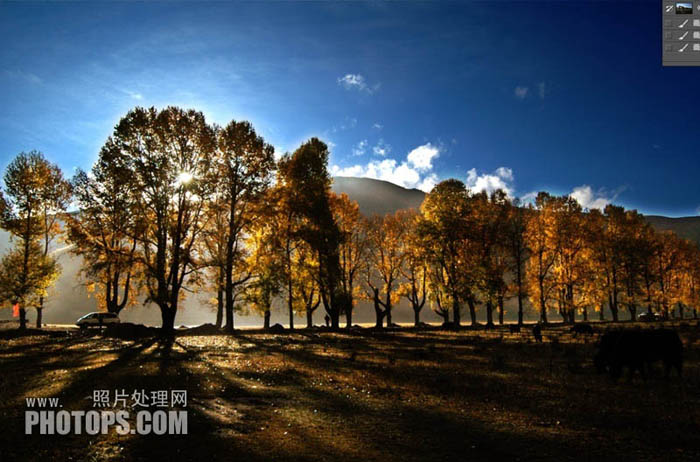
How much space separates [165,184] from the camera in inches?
1264

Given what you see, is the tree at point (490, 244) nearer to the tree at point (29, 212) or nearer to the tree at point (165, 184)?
the tree at point (165, 184)

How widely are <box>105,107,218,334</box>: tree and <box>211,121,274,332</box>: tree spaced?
1862 millimetres

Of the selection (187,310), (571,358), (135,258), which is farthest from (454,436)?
(187,310)

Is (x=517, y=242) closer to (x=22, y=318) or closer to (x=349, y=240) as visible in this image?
(x=349, y=240)

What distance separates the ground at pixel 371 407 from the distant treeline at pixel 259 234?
12.9 m

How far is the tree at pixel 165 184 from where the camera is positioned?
103 ft

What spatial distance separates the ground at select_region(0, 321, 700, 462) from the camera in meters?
8.29

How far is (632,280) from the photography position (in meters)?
61.3

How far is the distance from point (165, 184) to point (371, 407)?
26.9 metres

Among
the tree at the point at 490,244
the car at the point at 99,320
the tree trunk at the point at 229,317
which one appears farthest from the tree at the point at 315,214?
the car at the point at 99,320

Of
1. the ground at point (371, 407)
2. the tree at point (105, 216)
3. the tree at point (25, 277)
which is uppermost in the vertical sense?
the tree at point (105, 216)

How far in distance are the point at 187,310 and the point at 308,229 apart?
106m

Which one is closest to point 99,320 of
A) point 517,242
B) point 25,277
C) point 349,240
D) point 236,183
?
point 25,277

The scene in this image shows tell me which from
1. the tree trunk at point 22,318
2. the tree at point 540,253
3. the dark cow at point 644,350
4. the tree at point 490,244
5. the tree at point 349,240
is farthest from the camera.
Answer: the tree at point 540,253
